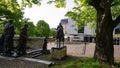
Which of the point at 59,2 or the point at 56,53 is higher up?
the point at 59,2

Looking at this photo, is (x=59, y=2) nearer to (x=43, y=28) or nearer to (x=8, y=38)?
A: (x=8, y=38)

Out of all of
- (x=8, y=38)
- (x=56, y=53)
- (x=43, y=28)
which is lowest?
(x=56, y=53)

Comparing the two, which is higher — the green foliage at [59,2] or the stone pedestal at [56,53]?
the green foliage at [59,2]

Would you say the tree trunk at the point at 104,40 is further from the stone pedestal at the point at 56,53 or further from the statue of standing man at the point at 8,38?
the statue of standing man at the point at 8,38

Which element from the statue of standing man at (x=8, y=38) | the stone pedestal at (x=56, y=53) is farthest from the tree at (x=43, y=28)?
the statue of standing man at (x=8, y=38)

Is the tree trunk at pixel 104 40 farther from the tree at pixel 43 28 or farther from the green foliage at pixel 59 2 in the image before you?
the tree at pixel 43 28

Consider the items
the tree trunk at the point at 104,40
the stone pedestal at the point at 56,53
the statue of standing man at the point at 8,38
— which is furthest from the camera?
the stone pedestal at the point at 56,53

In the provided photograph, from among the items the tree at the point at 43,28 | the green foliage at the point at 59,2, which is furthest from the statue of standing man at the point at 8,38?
the tree at the point at 43,28

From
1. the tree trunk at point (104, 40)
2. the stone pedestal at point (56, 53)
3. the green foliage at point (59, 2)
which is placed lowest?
the stone pedestal at point (56, 53)

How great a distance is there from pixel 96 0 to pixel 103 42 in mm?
2886

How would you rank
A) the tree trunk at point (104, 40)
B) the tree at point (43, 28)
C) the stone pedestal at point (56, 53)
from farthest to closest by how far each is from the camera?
the tree at point (43, 28)
the stone pedestal at point (56, 53)
the tree trunk at point (104, 40)

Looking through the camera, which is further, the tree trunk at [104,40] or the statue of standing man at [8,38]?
the statue of standing man at [8,38]

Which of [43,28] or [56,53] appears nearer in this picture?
[56,53]

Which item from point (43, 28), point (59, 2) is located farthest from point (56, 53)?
point (43, 28)
